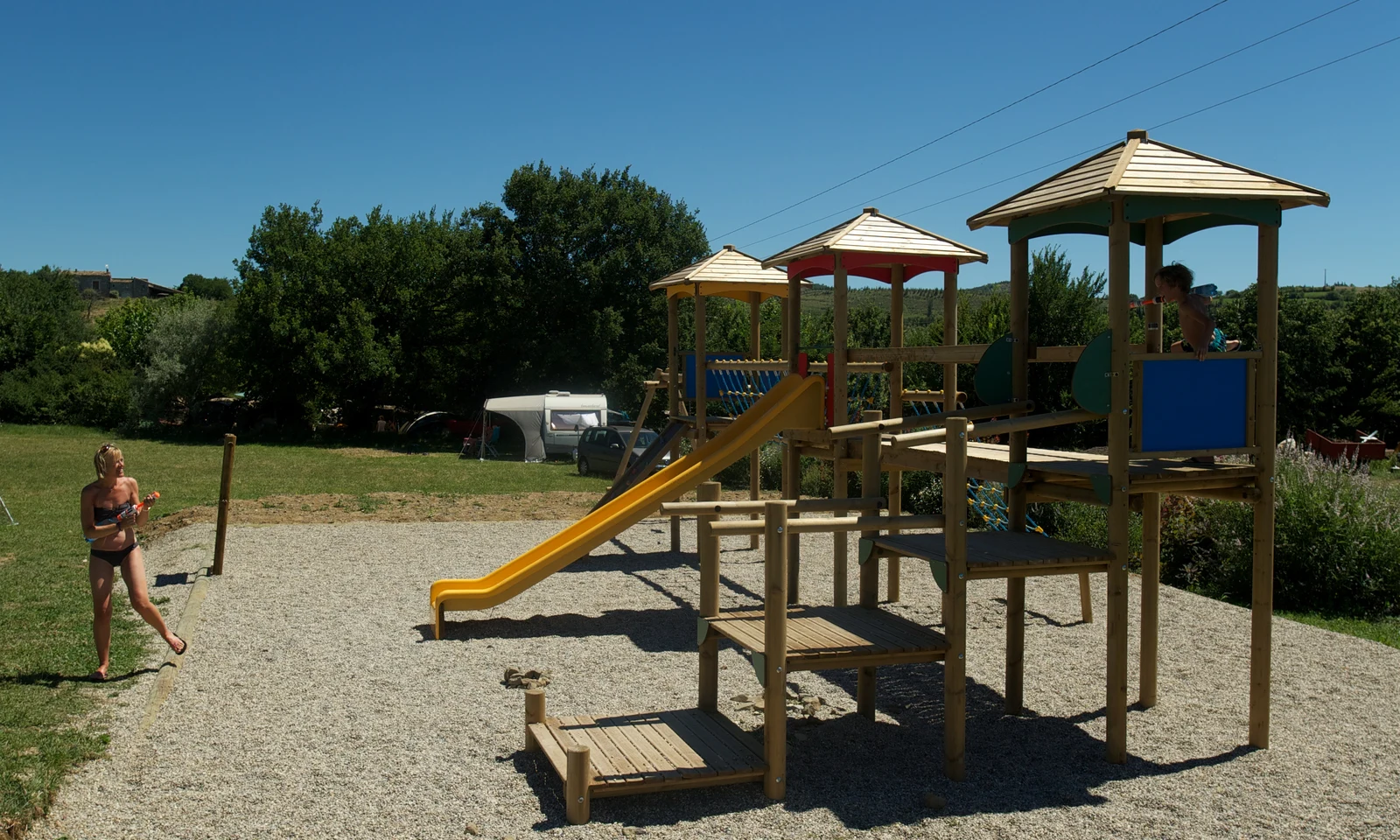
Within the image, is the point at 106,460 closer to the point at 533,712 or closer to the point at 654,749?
the point at 533,712

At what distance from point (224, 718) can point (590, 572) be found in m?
6.05

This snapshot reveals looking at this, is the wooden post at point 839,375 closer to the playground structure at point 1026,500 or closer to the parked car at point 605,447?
the playground structure at point 1026,500

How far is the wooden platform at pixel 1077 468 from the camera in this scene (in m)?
5.92

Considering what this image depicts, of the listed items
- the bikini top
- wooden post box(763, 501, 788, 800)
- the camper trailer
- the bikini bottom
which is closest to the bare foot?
the bikini bottom

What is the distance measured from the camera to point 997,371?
6.86m

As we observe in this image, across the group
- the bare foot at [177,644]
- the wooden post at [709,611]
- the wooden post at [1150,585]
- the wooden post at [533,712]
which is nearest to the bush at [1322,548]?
the wooden post at [1150,585]

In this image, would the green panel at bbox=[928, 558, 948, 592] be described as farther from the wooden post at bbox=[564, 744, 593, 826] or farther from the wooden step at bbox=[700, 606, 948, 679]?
the wooden post at bbox=[564, 744, 593, 826]

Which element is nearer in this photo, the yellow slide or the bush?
the yellow slide

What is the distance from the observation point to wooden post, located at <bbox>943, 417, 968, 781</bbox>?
17.7 feet

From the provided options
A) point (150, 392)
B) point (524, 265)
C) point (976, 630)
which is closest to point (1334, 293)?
point (524, 265)

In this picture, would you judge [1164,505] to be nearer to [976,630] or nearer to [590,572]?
[976,630]

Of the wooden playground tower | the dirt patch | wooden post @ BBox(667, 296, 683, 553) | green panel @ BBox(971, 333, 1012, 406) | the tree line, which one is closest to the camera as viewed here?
the wooden playground tower

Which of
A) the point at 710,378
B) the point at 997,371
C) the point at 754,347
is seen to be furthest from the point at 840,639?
the point at 754,347

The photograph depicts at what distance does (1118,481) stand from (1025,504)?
134 centimetres
